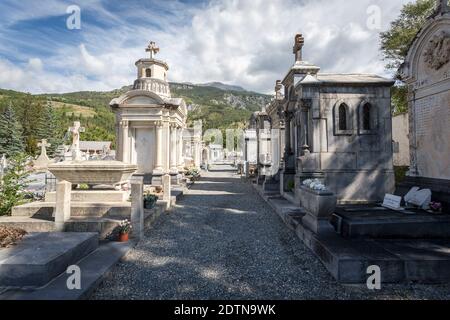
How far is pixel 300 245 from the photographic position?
224 inches

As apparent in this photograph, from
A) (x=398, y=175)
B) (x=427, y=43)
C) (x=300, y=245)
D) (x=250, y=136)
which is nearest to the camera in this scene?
(x=300, y=245)

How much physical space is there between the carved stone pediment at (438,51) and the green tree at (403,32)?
1417 cm

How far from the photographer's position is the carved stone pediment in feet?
20.6

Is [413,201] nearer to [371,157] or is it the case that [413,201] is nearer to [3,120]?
[371,157]

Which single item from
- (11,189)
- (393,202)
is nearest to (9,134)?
(11,189)

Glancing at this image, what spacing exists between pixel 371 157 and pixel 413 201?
2689 millimetres

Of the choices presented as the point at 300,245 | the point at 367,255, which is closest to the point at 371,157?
the point at 300,245

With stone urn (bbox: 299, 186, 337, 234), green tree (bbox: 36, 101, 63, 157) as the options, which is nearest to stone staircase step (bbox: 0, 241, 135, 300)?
stone urn (bbox: 299, 186, 337, 234)

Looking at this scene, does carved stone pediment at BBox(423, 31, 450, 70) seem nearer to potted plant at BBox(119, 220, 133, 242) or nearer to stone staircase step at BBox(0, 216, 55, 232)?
potted plant at BBox(119, 220, 133, 242)

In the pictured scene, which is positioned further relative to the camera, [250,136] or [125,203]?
[250,136]

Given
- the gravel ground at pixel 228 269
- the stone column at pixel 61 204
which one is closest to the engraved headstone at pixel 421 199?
the gravel ground at pixel 228 269

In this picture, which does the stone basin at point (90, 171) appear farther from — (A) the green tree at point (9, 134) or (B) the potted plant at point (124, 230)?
(A) the green tree at point (9, 134)

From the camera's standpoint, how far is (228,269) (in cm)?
451
